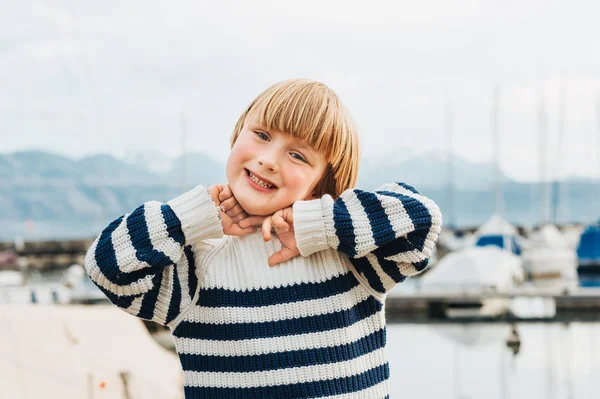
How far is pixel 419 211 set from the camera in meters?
1.63

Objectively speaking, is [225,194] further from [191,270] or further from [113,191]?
[113,191]

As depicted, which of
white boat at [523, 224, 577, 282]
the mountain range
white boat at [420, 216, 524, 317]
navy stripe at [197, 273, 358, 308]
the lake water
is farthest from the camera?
the mountain range

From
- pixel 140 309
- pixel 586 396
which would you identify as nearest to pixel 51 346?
pixel 140 309

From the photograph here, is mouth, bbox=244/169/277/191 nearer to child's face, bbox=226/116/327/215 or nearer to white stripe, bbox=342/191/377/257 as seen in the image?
child's face, bbox=226/116/327/215

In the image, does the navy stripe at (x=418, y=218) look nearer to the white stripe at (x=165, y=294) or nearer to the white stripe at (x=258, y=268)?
the white stripe at (x=258, y=268)

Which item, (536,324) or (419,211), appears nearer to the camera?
(419,211)

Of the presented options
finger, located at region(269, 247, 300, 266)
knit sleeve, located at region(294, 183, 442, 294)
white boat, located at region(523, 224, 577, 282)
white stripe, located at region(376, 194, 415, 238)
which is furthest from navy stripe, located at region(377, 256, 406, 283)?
white boat, located at region(523, 224, 577, 282)

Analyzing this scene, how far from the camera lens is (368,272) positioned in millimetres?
1697

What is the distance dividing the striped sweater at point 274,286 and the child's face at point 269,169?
0.20ft

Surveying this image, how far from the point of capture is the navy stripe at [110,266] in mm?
1559

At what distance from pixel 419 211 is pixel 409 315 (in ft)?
35.5

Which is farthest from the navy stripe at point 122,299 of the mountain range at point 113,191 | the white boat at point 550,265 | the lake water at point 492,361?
the mountain range at point 113,191

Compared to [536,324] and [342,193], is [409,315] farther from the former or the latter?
[342,193]

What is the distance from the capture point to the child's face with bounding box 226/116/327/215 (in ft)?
5.52
